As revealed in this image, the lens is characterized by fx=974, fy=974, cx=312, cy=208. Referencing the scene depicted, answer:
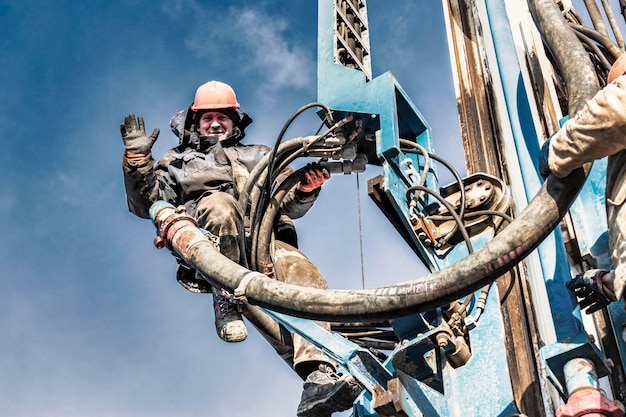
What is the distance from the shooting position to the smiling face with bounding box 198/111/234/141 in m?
7.36

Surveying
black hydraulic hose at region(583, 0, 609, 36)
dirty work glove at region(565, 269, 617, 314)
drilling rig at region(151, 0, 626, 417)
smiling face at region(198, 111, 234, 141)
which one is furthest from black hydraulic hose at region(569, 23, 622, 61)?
smiling face at region(198, 111, 234, 141)

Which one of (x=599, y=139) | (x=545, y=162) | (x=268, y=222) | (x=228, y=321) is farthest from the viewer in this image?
(x=228, y=321)

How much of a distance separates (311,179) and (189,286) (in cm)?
104

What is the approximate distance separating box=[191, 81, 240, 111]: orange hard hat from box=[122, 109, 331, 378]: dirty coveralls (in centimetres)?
16

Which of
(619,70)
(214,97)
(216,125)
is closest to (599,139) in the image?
(619,70)

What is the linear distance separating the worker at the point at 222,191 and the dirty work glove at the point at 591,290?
A: 1.46 meters

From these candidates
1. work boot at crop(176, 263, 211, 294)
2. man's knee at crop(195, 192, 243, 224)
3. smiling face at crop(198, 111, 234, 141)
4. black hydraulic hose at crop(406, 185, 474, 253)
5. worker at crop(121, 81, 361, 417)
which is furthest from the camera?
smiling face at crop(198, 111, 234, 141)

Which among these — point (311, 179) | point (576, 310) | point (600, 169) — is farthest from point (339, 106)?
point (576, 310)

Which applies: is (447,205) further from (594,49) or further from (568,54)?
(594,49)

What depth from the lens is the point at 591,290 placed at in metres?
4.02

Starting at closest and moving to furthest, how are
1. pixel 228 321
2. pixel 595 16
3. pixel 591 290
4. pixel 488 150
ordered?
pixel 591 290 → pixel 228 321 → pixel 488 150 → pixel 595 16

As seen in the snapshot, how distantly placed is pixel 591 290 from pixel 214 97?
13.4 ft

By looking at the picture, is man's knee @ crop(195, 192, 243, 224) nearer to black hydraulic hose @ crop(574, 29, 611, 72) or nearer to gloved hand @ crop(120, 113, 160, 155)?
gloved hand @ crop(120, 113, 160, 155)

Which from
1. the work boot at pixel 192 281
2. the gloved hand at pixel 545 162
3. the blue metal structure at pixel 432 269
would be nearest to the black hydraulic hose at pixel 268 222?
the work boot at pixel 192 281
